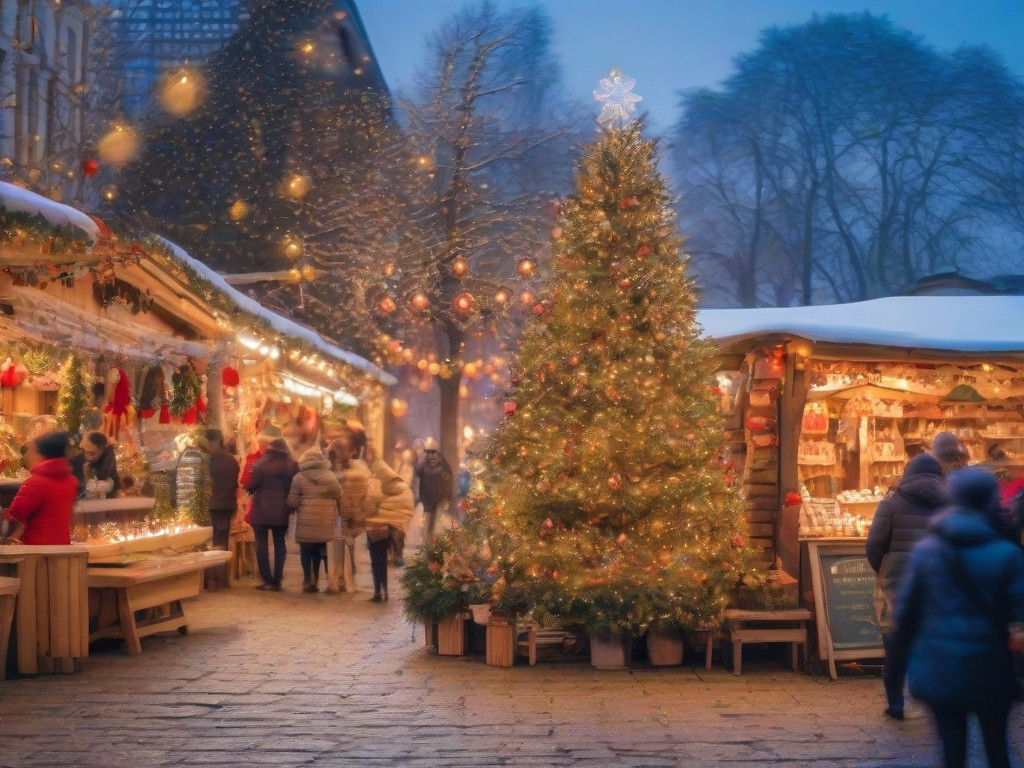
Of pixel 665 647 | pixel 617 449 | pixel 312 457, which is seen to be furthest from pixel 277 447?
pixel 665 647

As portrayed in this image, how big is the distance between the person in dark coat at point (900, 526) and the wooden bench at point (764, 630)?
5.26 feet

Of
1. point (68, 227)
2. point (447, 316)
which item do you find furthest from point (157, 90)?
point (68, 227)

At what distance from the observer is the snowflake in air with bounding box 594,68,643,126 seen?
439 inches

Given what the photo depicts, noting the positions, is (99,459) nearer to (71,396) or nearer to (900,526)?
(71,396)

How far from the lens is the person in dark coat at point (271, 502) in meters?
14.8

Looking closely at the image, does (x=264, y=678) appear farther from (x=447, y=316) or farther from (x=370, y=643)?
(x=447, y=316)

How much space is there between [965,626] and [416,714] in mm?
4105

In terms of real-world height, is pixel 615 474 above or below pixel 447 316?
below

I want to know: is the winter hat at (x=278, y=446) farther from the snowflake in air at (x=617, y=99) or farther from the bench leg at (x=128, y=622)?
the snowflake in air at (x=617, y=99)

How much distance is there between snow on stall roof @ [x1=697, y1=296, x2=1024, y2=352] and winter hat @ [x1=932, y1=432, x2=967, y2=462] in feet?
7.90

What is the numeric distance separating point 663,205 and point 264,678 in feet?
18.0

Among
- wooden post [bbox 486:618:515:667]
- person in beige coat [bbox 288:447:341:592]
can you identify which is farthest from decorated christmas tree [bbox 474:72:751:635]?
person in beige coat [bbox 288:447:341:592]

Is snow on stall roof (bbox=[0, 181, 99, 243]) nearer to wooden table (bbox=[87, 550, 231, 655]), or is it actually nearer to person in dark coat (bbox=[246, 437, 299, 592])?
wooden table (bbox=[87, 550, 231, 655])

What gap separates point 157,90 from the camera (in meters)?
29.1
